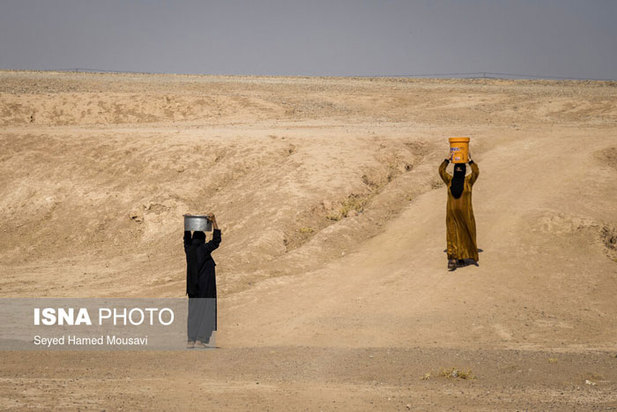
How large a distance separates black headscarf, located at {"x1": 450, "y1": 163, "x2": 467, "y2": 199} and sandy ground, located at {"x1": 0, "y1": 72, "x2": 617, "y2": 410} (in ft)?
4.64

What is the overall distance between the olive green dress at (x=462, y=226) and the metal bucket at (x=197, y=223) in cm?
518

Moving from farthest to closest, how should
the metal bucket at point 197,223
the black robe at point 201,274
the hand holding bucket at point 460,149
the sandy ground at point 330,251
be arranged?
1. the hand holding bucket at point 460,149
2. the black robe at point 201,274
3. the metal bucket at point 197,223
4. the sandy ground at point 330,251

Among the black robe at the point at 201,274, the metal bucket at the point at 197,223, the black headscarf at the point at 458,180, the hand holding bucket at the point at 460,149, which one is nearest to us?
the metal bucket at the point at 197,223

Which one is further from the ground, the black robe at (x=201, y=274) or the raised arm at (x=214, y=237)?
the raised arm at (x=214, y=237)

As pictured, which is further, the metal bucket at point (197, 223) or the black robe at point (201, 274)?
the black robe at point (201, 274)

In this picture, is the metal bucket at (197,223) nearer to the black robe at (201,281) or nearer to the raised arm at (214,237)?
the raised arm at (214,237)

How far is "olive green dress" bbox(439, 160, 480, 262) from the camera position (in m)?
13.8

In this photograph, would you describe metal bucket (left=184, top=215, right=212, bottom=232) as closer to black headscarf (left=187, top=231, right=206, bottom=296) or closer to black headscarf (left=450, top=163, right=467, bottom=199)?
black headscarf (left=187, top=231, right=206, bottom=296)

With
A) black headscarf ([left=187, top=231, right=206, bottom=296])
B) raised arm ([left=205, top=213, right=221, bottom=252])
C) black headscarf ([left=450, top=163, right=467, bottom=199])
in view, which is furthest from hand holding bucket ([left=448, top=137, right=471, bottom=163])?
black headscarf ([left=187, top=231, right=206, bottom=296])

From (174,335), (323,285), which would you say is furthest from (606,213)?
(174,335)

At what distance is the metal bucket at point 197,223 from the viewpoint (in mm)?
10398

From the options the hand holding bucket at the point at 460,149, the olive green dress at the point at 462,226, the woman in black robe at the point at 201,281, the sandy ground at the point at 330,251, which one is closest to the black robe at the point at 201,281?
the woman in black robe at the point at 201,281

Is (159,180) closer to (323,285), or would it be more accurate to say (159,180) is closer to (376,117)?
(323,285)

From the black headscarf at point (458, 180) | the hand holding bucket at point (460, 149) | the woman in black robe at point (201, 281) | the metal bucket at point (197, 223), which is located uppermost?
the hand holding bucket at point (460, 149)
